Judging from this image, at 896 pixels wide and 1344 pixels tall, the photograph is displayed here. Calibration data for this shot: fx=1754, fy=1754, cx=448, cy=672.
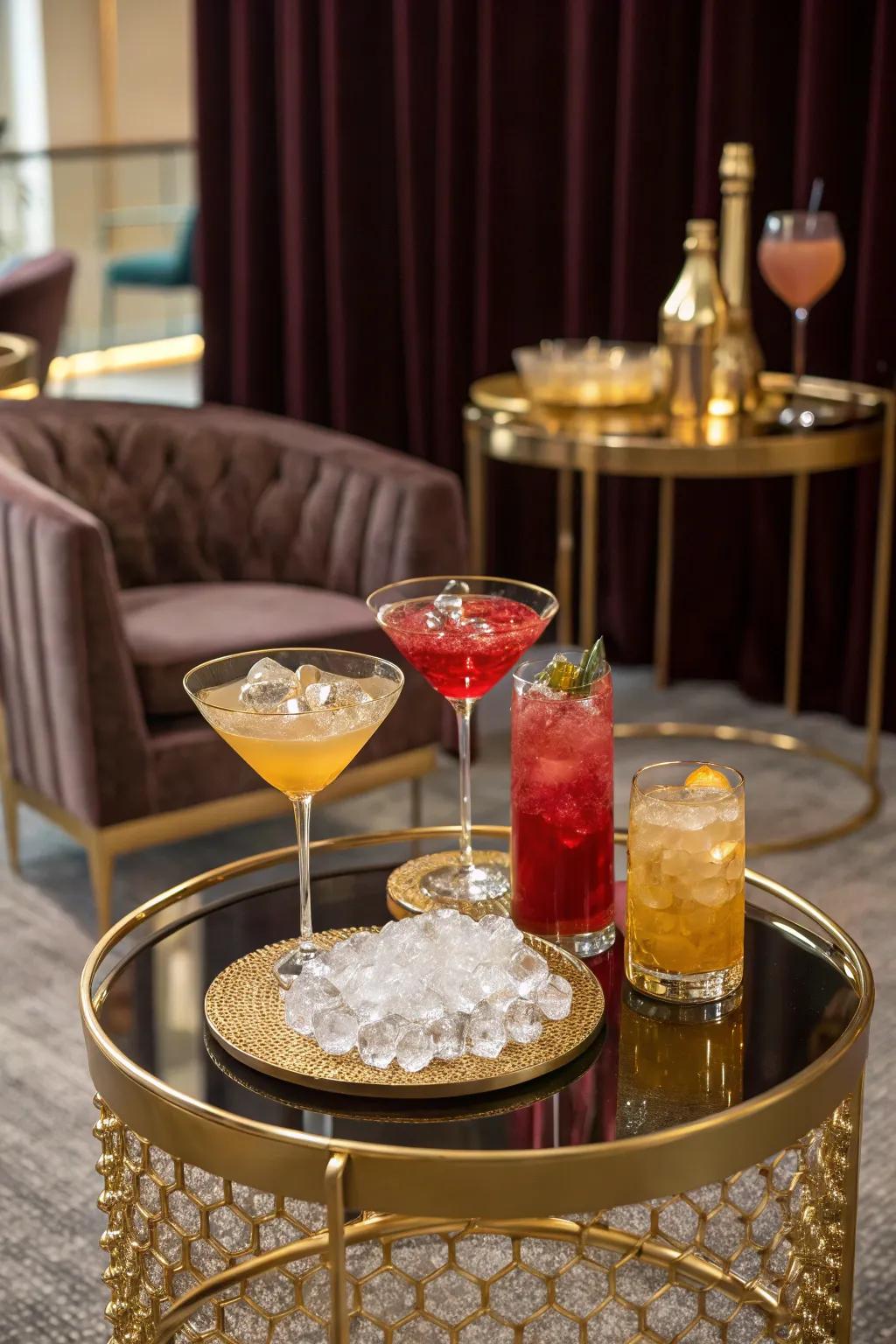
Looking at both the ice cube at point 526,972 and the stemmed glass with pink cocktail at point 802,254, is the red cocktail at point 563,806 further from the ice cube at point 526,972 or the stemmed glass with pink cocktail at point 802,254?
the stemmed glass with pink cocktail at point 802,254

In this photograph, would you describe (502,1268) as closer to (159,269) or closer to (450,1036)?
(450,1036)

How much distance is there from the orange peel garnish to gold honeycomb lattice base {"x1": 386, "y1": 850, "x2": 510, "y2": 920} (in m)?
0.29

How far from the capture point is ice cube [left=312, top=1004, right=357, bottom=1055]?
4.98 ft

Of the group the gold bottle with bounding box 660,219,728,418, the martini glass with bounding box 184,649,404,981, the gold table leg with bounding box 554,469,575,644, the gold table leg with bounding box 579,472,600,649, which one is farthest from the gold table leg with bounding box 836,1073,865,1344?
the gold table leg with bounding box 579,472,600,649

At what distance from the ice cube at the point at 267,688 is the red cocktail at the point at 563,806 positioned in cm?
22

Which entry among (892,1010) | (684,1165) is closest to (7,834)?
(892,1010)

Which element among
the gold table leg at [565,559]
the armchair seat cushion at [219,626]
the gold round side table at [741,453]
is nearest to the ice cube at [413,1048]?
the armchair seat cushion at [219,626]

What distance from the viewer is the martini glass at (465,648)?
184cm

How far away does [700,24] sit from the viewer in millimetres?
4047

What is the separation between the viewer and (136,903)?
10.4 feet

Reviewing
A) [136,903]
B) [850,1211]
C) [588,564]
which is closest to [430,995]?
[850,1211]

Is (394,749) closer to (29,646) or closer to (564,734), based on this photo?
(29,646)

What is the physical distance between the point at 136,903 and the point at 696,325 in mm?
1486

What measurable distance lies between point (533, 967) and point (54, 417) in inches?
90.8
